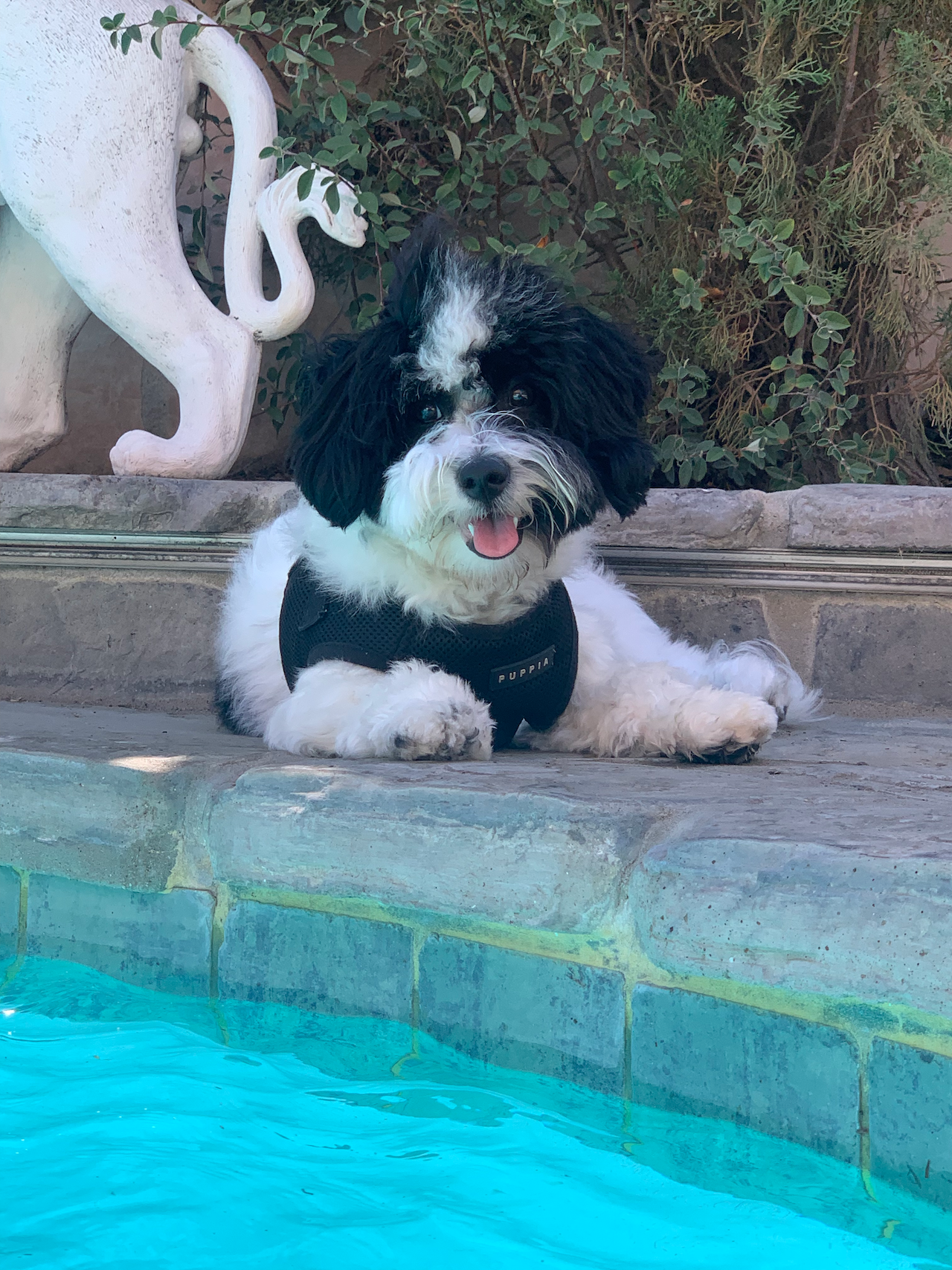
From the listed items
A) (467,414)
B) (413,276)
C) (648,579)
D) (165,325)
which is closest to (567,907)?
(467,414)

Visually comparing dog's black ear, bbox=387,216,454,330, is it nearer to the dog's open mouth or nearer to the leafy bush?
the dog's open mouth

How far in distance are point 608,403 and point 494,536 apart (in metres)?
0.35

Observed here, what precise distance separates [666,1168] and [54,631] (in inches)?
102

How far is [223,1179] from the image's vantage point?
1.44m

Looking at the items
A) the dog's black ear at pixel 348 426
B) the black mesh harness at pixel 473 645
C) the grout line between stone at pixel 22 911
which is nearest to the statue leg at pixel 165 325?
the black mesh harness at pixel 473 645

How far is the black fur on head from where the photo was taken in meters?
2.17

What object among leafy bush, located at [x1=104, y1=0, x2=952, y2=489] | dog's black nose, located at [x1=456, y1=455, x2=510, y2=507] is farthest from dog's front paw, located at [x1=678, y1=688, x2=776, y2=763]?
leafy bush, located at [x1=104, y1=0, x2=952, y2=489]

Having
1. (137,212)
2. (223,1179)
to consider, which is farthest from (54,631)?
(223,1179)

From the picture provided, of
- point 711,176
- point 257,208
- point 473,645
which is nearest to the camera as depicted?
point 473,645

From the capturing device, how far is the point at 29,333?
3885 millimetres

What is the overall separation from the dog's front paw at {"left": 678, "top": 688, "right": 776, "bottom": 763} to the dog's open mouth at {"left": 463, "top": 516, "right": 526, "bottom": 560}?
0.52 m

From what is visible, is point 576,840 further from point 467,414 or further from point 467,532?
point 467,414

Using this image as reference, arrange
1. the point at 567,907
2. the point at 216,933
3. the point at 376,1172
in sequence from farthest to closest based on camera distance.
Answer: the point at 216,933 → the point at 567,907 → the point at 376,1172

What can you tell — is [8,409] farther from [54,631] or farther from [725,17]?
[725,17]
